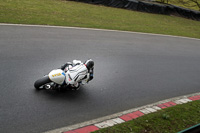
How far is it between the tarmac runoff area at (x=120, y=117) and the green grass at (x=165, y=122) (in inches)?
10.9

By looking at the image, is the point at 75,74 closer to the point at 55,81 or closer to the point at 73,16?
the point at 55,81

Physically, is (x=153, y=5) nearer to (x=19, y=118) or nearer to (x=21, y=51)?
(x=21, y=51)

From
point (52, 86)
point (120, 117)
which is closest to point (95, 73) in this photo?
point (52, 86)

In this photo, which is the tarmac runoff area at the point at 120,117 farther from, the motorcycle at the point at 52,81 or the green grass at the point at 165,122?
the motorcycle at the point at 52,81

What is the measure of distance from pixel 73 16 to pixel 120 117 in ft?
42.6

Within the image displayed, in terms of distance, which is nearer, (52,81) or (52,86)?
(52,81)

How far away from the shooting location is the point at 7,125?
4.85m

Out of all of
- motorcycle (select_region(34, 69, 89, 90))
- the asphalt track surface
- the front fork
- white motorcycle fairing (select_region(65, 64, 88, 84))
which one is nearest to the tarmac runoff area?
the asphalt track surface

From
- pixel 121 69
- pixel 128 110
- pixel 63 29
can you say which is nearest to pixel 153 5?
pixel 63 29

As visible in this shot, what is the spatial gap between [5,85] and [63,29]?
23.8 feet

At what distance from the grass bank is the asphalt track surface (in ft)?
6.50

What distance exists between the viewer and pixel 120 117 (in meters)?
5.73

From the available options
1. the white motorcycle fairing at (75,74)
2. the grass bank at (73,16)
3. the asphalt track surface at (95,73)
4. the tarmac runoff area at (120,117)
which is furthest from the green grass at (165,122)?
the grass bank at (73,16)

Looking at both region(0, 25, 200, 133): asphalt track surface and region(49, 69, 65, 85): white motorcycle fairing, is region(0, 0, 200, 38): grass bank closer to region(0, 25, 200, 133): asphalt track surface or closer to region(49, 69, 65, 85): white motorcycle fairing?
region(0, 25, 200, 133): asphalt track surface
